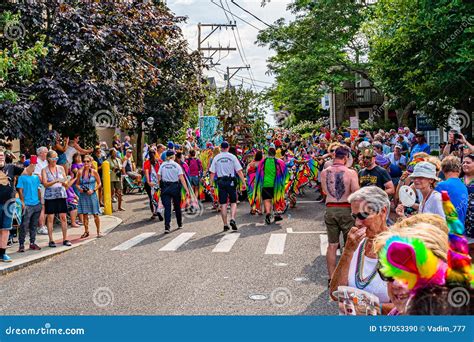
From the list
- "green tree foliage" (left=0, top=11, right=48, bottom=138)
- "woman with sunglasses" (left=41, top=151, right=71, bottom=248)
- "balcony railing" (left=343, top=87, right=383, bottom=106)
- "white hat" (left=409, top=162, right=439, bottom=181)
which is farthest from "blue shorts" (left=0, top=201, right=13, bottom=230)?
"balcony railing" (left=343, top=87, right=383, bottom=106)

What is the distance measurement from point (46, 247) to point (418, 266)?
9495 mm

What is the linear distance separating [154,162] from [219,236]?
12.6 ft

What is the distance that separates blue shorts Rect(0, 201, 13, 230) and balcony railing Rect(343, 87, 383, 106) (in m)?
38.8

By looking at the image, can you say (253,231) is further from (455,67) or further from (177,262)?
(455,67)

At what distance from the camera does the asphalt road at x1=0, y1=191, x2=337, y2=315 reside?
6.44 meters

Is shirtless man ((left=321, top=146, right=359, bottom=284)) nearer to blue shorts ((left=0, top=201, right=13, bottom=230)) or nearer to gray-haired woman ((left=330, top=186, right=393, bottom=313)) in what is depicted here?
gray-haired woman ((left=330, top=186, right=393, bottom=313))

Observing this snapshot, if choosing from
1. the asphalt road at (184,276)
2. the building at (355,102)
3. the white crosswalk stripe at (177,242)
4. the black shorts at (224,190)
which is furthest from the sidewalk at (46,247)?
the building at (355,102)

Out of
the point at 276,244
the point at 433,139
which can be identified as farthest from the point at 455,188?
the point at 433,139

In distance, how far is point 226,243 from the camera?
10781mm

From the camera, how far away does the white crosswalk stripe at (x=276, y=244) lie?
9.87m

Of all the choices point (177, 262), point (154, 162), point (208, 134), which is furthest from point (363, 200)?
point (208, 134)

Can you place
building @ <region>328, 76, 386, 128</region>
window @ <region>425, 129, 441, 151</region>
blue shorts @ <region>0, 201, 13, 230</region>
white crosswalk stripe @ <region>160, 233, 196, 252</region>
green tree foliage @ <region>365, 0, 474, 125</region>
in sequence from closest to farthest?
1. blue shorts @ <region>0, 201, 13, 230</region>
2. white crosswalk stripe @ <region>160, 233, 196, 252</region>
3. green tree foliage @ <region>365, 0, 474, 125</region>
4. window @ <region>425, 129, 441, 151</region>
5. building @ <region>328, 76, 386, 128</region>

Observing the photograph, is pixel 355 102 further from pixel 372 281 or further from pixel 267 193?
pixel 372 281

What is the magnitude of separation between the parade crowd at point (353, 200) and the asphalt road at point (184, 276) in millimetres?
620
